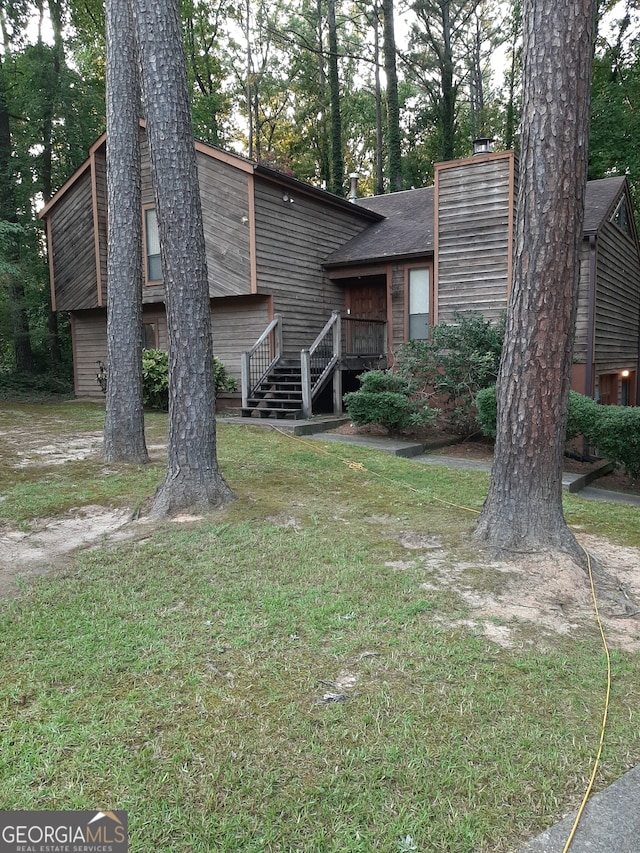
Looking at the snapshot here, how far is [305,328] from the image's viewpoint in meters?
13.9

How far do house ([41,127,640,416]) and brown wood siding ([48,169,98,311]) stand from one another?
0.16 ft

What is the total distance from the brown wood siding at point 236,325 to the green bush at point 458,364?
4.01m

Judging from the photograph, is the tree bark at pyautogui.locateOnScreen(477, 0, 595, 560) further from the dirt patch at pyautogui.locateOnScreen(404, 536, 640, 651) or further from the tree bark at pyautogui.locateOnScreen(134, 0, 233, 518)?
the tree bark at pyautogui.locateOnScreen(134, 0, 233, 518)

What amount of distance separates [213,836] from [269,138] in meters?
32.2

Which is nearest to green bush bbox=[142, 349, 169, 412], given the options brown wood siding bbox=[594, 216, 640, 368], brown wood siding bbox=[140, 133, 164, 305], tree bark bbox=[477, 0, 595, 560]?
brown wood siding bbox=[140, 133, 164, 305]

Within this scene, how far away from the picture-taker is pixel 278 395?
12.3m

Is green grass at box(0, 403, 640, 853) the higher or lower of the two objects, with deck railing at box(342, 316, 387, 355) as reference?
lower

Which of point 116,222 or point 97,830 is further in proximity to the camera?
point 116,222

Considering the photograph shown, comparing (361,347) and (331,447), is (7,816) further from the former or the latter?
(361,347)

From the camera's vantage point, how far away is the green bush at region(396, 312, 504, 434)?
966cm

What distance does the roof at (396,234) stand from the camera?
13.5 metres

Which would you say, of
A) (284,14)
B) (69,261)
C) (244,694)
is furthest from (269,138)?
(244,694)

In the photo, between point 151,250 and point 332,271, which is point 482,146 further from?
point 151,250

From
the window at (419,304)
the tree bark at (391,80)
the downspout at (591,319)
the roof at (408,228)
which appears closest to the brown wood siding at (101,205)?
the roof at (408,228)
